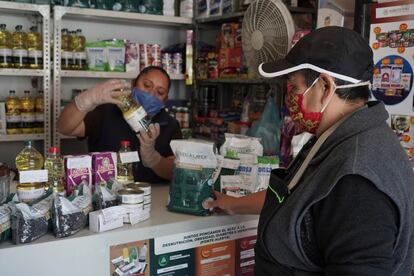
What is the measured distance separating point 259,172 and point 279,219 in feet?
2.22

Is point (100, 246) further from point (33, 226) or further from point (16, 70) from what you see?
point (16, 70)

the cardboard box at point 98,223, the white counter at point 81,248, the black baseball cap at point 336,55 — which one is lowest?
the white counter at point 81,248

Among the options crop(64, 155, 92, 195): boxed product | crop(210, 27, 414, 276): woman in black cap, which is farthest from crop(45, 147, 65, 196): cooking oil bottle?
crop(210, 27, 414, 276): woman in black cap

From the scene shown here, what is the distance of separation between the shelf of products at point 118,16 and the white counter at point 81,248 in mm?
2164

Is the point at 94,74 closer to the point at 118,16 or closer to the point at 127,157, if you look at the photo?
the point at 118,16

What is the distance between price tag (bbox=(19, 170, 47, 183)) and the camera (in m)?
1.38

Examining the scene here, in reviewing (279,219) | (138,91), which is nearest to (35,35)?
(138,91)

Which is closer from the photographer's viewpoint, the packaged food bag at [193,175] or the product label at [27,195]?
the product label at [27,195]

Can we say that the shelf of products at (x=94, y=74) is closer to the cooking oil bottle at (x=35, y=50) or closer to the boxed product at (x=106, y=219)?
the cooking oil bottle at (x=35, y=50)

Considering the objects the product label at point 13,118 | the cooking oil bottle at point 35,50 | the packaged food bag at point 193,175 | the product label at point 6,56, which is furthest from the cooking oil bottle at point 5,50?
the packaged food bag at point 193,175

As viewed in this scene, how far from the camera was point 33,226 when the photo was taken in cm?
131

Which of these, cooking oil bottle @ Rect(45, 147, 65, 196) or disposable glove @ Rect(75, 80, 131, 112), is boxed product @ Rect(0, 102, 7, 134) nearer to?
disposable glove @ Rect(75, 80, 131, 112)

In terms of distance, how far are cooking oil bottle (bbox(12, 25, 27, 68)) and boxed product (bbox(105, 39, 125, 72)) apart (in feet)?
1.93

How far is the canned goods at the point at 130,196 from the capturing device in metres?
1.50
